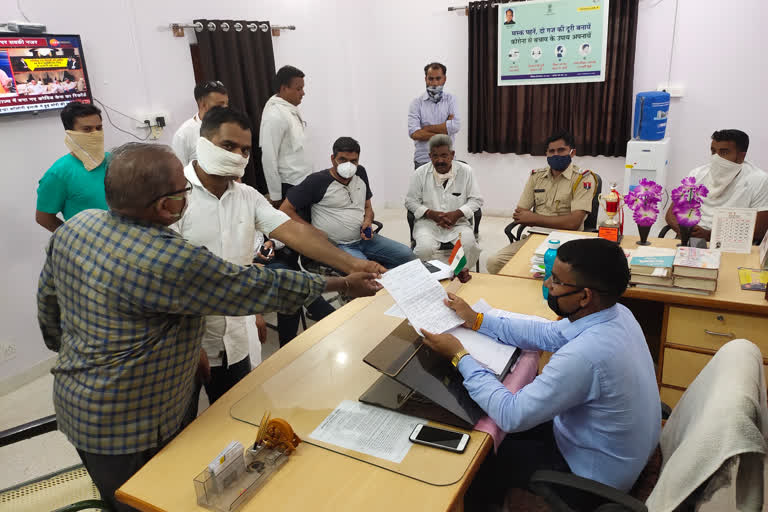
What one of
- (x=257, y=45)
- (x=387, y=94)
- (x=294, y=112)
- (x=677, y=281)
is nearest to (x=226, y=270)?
(x=677, y=281)

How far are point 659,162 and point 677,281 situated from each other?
8.98ft

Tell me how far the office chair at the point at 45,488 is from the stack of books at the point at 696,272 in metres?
2.28

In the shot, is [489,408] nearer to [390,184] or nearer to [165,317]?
[165,317]

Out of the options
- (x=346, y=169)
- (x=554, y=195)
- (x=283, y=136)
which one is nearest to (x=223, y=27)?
(x=283, y=136)

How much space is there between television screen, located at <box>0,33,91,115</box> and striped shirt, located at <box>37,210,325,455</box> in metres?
2.06

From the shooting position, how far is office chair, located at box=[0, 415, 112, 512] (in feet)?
5.28

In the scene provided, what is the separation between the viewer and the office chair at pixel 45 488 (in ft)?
5.28

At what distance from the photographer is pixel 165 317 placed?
135 centimetres

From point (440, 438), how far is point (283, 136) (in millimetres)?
3346

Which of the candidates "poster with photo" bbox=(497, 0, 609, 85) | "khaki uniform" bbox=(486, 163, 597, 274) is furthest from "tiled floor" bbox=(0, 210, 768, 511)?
"poster with photo" bbox=(497, 0, 609, 85)

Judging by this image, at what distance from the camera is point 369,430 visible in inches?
55.2

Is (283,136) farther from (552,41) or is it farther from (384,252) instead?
(552,41)

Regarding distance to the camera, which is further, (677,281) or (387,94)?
(387,94)

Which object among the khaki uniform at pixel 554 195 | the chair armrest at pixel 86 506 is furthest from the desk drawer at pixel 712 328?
the chair armrest at pixel 86 506
